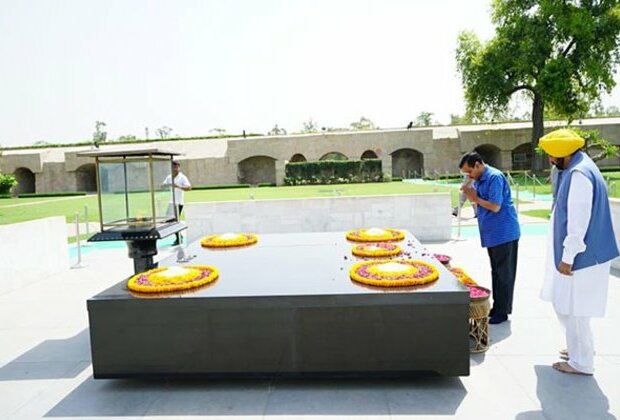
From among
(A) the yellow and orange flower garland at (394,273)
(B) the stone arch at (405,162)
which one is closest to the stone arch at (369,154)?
(B) the stone arch at (405,162)

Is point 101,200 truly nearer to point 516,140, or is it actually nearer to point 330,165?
point 330,165

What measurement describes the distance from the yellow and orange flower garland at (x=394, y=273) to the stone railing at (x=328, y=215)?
558 cm

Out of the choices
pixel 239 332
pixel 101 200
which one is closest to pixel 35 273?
pixel 101 200

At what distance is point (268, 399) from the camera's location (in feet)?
10.5

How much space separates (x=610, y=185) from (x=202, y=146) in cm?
2644

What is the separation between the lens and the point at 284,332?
10.9ft

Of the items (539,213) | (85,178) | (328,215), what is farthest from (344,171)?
(328,215)

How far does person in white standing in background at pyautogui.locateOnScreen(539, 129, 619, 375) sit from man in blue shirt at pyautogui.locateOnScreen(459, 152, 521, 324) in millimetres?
945

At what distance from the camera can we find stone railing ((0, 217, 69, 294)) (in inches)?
251

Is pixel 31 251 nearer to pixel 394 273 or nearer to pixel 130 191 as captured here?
pixel 130 191

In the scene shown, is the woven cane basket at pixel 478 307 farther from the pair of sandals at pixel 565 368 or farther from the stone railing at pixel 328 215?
the stone railing at pixel 328 215

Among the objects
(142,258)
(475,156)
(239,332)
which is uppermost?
(475,156)

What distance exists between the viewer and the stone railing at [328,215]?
372 inches

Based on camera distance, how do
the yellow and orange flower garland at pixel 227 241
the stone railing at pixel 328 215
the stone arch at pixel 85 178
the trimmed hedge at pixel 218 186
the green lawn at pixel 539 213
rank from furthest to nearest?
the stone arch at pixel 85 178 → the trimmed hedge at pixel 218 186 → the green lawn at pixel 539 213 → the stone railing at pixel 328 215 → the yellow and orange flower garland at pixel 227 241
